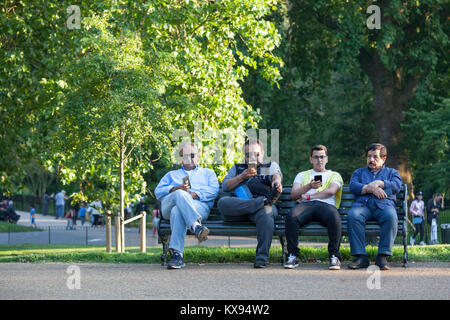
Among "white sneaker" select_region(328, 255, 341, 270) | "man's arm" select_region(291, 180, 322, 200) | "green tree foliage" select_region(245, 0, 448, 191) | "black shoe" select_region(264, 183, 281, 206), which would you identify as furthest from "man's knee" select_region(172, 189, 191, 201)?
"green tree foliage" select_region(245, 0, 448, 191)

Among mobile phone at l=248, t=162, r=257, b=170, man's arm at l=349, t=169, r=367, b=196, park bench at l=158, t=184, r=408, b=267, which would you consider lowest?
park bench at l=158, t=184, r=408, b=267

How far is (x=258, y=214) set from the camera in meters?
9.21

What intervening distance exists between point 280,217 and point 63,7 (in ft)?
33.4

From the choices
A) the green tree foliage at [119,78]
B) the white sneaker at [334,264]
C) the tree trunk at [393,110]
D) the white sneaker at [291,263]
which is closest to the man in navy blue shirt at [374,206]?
the white sneaker at [334,264]

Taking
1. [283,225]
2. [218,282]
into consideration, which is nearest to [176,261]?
[218,282]

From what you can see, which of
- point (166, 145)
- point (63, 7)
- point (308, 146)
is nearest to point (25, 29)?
point (63, 7)

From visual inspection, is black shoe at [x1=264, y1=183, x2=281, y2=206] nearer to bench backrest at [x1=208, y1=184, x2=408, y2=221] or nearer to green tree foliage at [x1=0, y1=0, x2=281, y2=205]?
bench backrest at [x1=208, y1=184, x2=408, y2=221]

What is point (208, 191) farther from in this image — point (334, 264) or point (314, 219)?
point (334, 264)

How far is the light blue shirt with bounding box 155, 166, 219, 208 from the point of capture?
970 centimetres

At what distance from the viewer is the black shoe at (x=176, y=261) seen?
8.96m

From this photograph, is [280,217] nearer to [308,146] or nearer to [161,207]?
[161,207]

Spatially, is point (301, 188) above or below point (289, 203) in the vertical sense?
above

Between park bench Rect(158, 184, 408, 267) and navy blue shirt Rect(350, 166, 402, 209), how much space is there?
22 cm

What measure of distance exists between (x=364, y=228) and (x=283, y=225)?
1.01 meters
